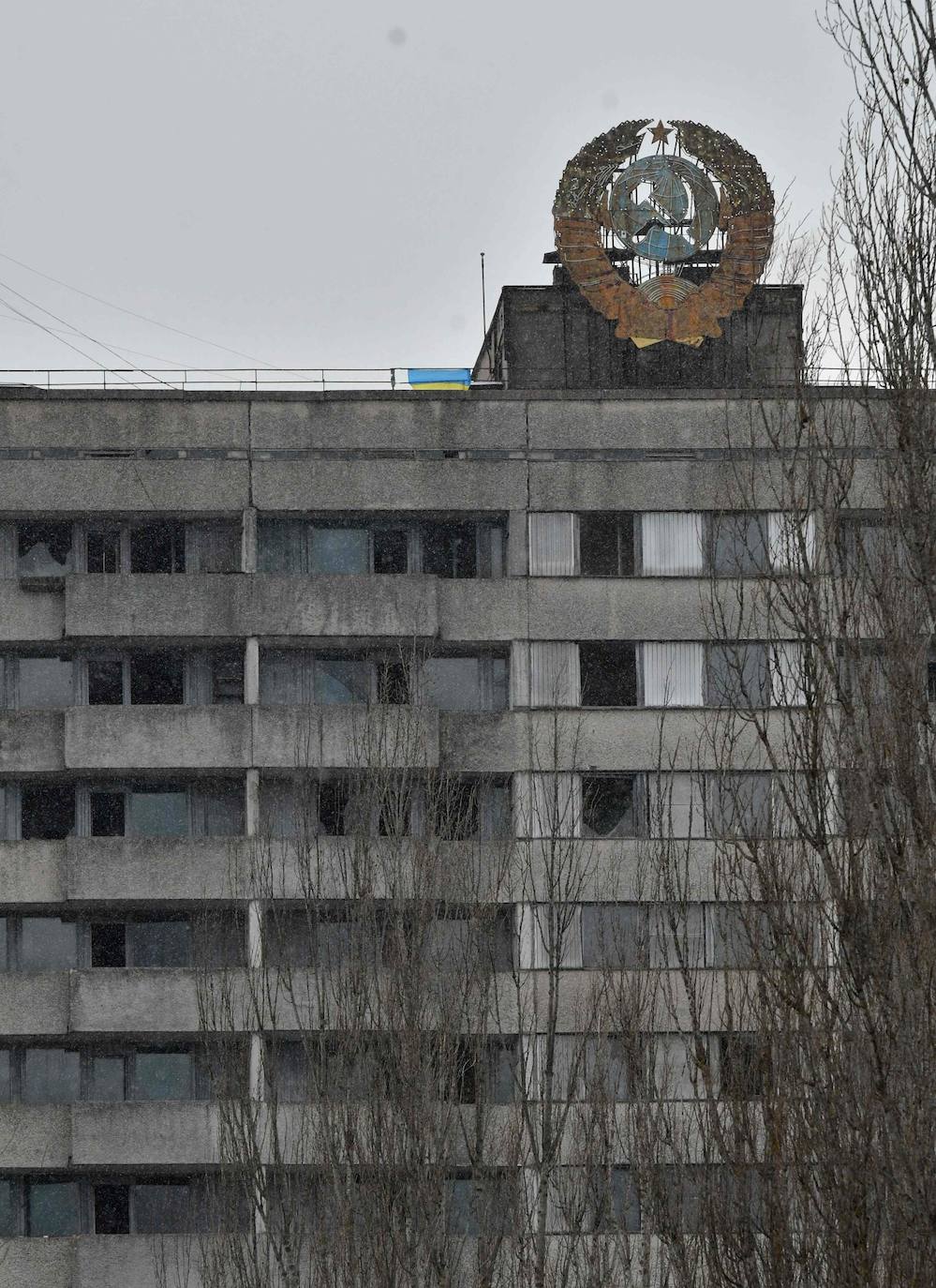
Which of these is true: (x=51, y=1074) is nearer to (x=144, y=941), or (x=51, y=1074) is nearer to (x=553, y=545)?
(x=144, y=941)

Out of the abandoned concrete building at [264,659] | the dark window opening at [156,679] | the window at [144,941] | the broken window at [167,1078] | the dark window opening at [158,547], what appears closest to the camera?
the abandoned concrete building at [264,659]

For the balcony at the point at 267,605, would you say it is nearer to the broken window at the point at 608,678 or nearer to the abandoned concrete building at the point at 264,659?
the abandoned concrete building at the point at 264,659

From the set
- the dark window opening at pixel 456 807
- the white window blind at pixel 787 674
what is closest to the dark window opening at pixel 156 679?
the dark window opening at pixel 456 807

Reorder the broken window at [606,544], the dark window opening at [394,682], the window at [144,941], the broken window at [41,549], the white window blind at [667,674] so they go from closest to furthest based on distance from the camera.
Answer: the window at [144,941] < the white window blind at [667,674] < the dark window opening at [394,682] < the broken window at [606,544] < the broken window at [41,549]

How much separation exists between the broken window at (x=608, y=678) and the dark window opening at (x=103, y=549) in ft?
31.2

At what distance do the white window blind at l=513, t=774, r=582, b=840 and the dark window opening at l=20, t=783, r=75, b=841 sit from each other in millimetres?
8858

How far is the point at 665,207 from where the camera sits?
44.2m

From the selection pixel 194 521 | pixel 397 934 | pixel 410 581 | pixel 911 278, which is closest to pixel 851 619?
pixel 911 278

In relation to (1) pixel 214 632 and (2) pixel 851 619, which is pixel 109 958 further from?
(2) pixel 851 619

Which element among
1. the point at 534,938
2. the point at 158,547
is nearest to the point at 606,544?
the point at 534,938

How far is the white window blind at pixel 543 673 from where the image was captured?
140 ft

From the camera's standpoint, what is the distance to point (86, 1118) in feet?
134

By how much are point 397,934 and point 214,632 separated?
12.8m

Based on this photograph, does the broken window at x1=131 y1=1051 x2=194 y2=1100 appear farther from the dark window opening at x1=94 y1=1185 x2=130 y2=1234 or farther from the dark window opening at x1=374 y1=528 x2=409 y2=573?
the dark window opening at x1=374 y1=528 x2=409 y2=573
